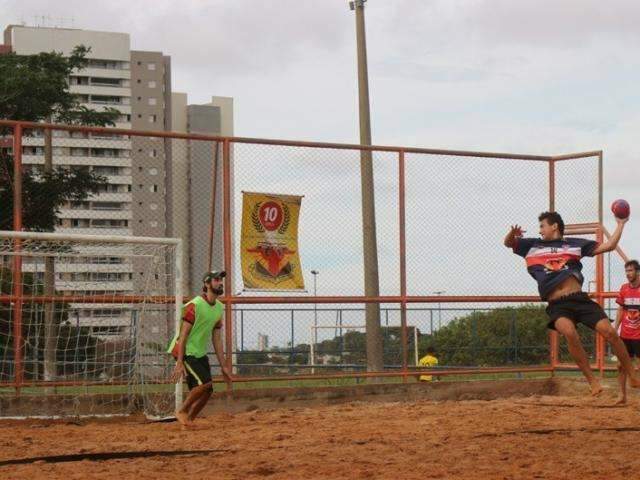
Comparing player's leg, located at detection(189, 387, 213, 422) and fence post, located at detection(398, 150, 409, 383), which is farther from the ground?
fence post, located at detection(398, 150, 409, 383)

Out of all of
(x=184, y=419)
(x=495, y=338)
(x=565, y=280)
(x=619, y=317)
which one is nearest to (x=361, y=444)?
(x=184, y=419)

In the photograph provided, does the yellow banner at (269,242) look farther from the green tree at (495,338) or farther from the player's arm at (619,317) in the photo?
the green tree at (495,338)

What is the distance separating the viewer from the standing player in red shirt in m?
17.1

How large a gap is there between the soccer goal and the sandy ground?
1.50ft

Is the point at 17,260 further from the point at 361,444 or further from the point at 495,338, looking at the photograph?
the point at 495,338

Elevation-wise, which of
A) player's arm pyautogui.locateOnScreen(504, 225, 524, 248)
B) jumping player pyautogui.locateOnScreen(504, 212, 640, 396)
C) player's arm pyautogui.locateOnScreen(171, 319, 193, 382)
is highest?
player's arm pyautogui.locateOnScreen(504, 225, 524, 248)

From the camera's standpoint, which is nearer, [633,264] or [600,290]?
[633,264]

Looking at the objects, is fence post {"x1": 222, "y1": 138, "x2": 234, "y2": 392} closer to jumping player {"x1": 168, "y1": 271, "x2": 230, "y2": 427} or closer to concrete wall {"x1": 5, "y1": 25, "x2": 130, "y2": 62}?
jumping player {"x1": 168, "y1": 271, "x2": 230, "y2": 427}

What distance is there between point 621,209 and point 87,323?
21.8 ft

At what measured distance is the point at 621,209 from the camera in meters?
13.9

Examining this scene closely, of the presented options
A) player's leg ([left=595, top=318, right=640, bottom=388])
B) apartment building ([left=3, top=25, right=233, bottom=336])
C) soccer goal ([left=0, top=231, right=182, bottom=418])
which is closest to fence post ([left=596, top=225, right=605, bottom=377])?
player's leg ([left=595, top=318, right=640, bottom=388])

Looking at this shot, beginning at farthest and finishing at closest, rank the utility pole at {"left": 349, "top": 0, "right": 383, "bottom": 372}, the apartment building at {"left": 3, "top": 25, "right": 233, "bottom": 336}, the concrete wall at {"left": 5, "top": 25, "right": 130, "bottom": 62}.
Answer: the concrete wall at {"left": 5, "top": 25, "right": 130, "bottom": 62}
the utility pole at {"left": 349, "top": 0, "right": 383, "bottom": 372}
the apartment building at {"left": 3, "top": 25, "right": 233, "bottom": 336}

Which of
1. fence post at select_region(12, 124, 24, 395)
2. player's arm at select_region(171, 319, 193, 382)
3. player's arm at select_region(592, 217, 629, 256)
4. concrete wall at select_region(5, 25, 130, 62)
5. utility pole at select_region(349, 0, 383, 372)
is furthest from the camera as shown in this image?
concrete wall at select_region(5, 25, 130, 62)

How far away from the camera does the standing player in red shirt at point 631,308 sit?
17078 millimetres
